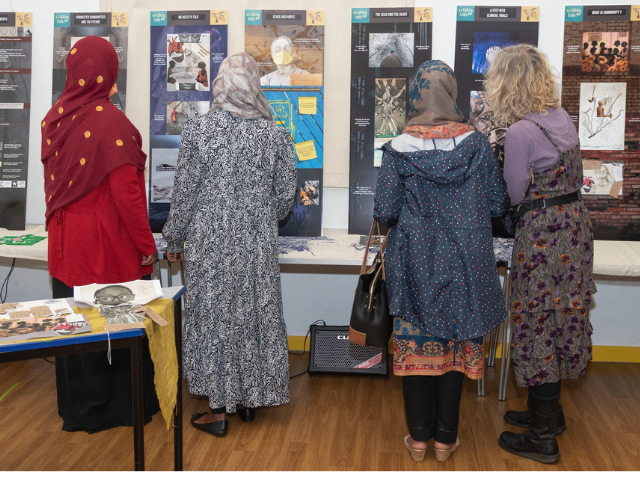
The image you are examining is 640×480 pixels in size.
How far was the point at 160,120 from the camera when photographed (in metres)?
3.62

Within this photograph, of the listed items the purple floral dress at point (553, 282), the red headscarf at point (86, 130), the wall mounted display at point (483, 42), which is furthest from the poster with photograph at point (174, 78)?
the purple floral dress at point (553, 282)

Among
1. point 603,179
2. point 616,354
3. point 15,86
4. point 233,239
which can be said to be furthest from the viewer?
point 616,354

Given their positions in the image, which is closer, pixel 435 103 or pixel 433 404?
pixel 435 103

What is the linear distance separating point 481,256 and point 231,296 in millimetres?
1063

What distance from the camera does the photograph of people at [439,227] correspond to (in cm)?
228

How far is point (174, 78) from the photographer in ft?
11.8

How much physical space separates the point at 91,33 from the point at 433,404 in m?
2.76

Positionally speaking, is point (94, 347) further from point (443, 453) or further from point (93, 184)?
point (443, 453)

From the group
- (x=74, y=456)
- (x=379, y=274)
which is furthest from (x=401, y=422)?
(x=74, y=456)

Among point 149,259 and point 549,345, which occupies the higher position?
point 149,259

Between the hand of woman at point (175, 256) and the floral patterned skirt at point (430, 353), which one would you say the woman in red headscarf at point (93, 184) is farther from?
the floral patterned skirt at point (430, 353)

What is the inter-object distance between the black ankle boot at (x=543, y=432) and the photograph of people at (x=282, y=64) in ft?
6.82

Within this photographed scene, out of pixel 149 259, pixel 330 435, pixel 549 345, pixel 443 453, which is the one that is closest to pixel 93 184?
pixel 149 259

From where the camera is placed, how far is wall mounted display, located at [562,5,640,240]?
342cm
